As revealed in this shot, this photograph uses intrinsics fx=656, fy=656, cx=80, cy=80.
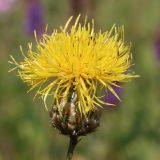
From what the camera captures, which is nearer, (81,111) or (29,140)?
(81,111)

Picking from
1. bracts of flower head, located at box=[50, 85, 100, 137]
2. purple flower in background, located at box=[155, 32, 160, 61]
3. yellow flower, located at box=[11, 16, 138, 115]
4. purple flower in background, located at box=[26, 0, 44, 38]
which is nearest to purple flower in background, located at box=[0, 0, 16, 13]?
purple flower in background, located at box=[26, 0, 44, 38]

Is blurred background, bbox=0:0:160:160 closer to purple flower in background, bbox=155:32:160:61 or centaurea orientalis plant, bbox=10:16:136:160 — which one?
purple flower in background, bbox=155:32:160:61

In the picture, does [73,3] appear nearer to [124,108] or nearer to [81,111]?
[124,108]

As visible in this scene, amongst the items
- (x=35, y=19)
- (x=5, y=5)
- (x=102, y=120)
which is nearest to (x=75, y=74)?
(x=102, y=120)

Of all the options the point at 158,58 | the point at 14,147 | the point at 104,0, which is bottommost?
the point at 14,147

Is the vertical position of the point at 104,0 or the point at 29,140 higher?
the point at 104,0

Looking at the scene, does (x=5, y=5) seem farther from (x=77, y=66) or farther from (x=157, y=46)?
(x=77, y=66)

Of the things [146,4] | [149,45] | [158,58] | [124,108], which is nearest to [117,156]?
[124,108]
